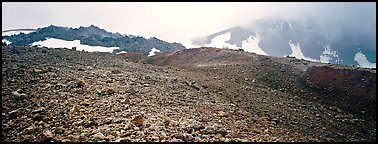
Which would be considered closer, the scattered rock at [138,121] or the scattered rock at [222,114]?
the scattered rock at [138,121]

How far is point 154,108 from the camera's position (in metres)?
9.38

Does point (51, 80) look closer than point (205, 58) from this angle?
Yes

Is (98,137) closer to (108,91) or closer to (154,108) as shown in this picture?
(154,108)

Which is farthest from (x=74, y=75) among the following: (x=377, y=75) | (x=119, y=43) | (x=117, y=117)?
(x=119, y=43)

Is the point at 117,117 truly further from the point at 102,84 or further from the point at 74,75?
the point at 74,75

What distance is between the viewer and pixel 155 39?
91500 mm

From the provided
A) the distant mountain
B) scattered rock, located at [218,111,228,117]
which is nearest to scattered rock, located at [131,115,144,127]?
scattered rock, located at [218,111,228,117]

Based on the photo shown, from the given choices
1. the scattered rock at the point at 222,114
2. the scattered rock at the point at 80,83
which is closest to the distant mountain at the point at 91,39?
the scattered rock at the point at 80,83

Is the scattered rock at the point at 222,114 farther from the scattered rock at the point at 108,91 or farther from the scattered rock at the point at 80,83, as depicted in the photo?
the scattered rock at the point at 80,83

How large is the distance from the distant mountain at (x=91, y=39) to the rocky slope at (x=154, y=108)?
181 feet

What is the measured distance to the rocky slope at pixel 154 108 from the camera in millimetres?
7449

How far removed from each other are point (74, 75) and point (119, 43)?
67901 millimetres

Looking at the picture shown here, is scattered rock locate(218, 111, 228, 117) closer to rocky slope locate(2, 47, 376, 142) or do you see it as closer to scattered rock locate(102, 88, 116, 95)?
rocky slope locate(2, 47, 376, 142)

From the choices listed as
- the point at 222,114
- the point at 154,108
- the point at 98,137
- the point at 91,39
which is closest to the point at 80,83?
the point at 154,108
